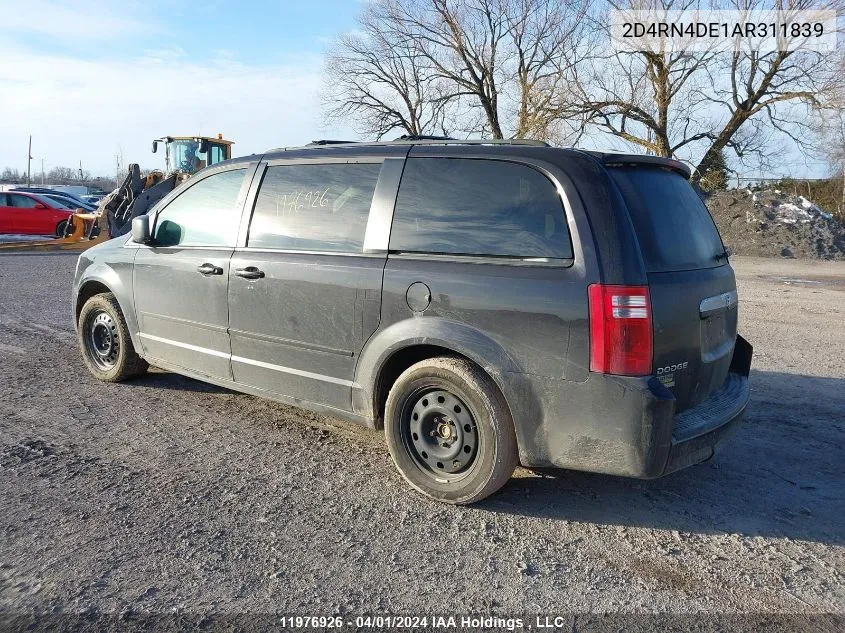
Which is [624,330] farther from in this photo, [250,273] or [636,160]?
[250,273]

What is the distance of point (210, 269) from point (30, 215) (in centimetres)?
2202

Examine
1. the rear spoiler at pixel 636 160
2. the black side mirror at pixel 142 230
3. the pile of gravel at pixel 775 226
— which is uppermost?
the pile of gravel at pixel 775 226

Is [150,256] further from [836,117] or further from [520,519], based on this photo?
[836,117]

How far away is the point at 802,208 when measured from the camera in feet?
86.4

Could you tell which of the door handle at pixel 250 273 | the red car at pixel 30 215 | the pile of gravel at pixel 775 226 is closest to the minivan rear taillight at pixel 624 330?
the door handle at pixel 250 273

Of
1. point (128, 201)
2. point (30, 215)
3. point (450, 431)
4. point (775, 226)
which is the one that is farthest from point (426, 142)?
point (775, 226)

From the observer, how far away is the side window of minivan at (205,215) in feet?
16.5

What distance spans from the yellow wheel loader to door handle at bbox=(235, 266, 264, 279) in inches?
590

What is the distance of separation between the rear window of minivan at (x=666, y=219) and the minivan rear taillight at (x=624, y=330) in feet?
0.72

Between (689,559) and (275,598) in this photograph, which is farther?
(689,559)

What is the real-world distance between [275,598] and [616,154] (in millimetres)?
2631

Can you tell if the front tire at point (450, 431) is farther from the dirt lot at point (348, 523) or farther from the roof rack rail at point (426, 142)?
the roof rack rail at point (426, 142)

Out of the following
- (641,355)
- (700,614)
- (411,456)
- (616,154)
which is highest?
(616,154)

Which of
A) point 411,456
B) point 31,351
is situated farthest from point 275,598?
point 31,351
